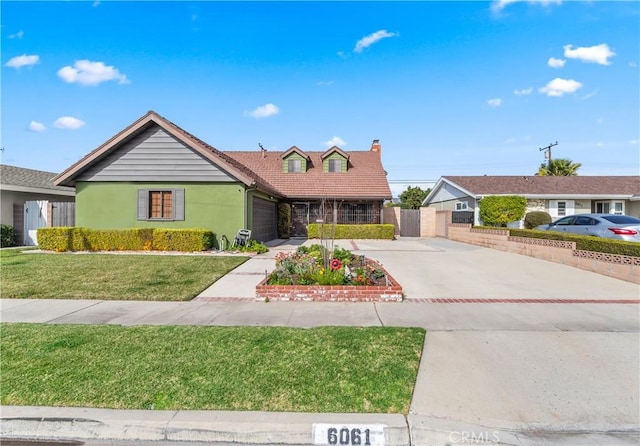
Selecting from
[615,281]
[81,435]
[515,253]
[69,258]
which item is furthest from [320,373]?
[515,253]

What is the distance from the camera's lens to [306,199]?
2373cm

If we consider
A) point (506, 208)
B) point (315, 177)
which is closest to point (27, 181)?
point (315, 177)

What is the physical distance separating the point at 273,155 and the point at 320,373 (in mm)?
25206

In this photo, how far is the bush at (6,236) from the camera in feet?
51.3

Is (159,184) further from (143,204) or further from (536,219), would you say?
(536,219)

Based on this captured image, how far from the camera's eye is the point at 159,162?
600 inches

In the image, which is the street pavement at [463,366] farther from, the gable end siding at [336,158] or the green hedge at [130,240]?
→ the gable end siding at [336,158]

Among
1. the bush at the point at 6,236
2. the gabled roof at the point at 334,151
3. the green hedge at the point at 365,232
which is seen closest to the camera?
the bush at the point at 6,236

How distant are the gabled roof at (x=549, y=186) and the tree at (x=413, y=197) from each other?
17.6m

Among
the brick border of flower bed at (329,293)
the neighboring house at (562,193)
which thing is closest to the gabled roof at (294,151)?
the neighboring house at (562,193)

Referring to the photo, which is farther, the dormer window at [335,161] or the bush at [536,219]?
the dormer window at [335,161]

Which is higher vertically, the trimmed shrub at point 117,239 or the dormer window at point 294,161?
the dormer window at point 294,161

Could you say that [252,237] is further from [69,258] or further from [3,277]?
[3,277]

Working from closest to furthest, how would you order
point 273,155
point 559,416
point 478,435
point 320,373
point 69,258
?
1. point 478,435
2. point 559,416
3. point 320,373
4. point 69,258
5. point 273,155
